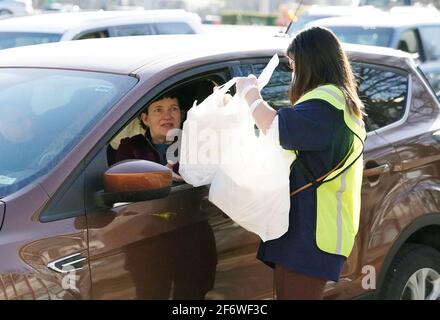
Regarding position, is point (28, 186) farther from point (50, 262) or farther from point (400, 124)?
point (400, 124)

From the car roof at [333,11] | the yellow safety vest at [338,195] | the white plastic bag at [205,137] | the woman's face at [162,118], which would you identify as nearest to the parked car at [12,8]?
the car roof at [333,11]

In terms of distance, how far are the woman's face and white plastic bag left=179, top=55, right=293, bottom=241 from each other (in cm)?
41

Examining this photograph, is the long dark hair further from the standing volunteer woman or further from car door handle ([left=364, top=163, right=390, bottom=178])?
car door handle ([left=364, top=163, right=390, bottom=178])

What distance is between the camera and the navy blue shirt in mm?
2953

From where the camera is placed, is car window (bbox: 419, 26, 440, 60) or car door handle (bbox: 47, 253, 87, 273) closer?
car door handle (bbox: 47, 253, 87, 273)

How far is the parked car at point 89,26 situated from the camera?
8500mm

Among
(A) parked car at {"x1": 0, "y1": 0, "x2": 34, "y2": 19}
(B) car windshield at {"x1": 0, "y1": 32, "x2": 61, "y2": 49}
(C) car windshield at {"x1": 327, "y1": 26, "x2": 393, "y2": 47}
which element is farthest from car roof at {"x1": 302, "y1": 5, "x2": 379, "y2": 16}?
(A) parked car at {"x1": 0, "y1": 0, "x2": 34, "y2": 19}

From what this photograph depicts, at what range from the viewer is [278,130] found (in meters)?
2.94

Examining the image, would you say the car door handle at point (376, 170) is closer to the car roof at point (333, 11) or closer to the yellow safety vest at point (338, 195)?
the yellow safety vest at point (338, 195)

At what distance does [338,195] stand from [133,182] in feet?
2.81

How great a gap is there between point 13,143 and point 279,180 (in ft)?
3.57

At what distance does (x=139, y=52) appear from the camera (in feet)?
11.3
